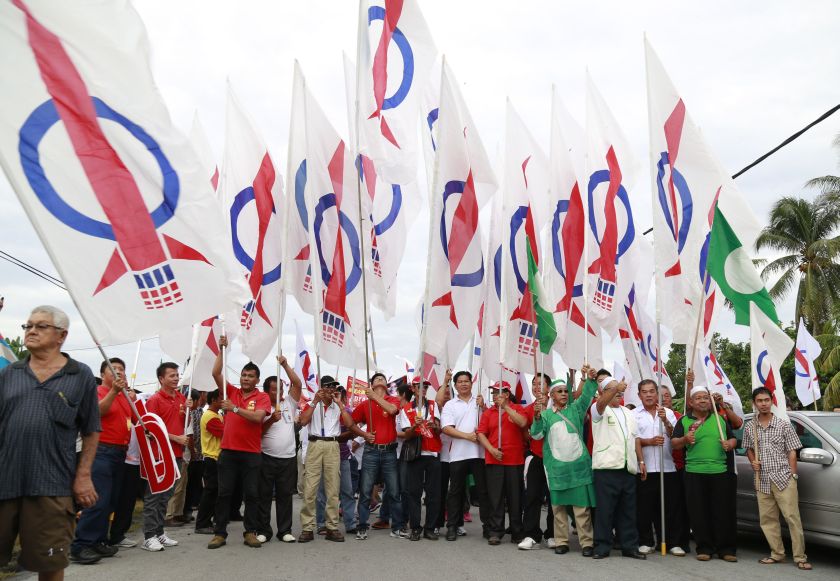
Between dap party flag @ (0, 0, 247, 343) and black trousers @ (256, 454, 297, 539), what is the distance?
3712 millimetres

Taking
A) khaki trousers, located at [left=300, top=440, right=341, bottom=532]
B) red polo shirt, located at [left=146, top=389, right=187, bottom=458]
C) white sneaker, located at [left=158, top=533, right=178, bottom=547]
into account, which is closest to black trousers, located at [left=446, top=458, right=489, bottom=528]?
khaki trousers, located at [left=300, top=440, right=341, bottom=532]

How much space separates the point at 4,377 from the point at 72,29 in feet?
7.85

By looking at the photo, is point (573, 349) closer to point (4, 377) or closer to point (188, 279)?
point (188, 279)

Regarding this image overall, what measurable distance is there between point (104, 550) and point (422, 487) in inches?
146

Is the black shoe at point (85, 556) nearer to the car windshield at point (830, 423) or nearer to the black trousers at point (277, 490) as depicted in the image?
the black trousers at point (277, 490)

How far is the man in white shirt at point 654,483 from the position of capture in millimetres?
8320

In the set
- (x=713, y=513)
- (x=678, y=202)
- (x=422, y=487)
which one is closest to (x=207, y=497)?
(x=422, y=487)

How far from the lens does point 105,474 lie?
761cm

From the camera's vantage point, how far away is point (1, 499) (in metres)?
4.12

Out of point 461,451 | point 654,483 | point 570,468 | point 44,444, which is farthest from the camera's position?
point 461,451

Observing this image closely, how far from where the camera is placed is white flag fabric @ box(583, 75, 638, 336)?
9.70 meters

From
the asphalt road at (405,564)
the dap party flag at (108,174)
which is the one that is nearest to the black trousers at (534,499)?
the asphalt road at (405,564)

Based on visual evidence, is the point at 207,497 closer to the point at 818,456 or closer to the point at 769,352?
the point at 769,352

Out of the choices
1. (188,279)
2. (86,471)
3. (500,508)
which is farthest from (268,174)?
(86,471)
